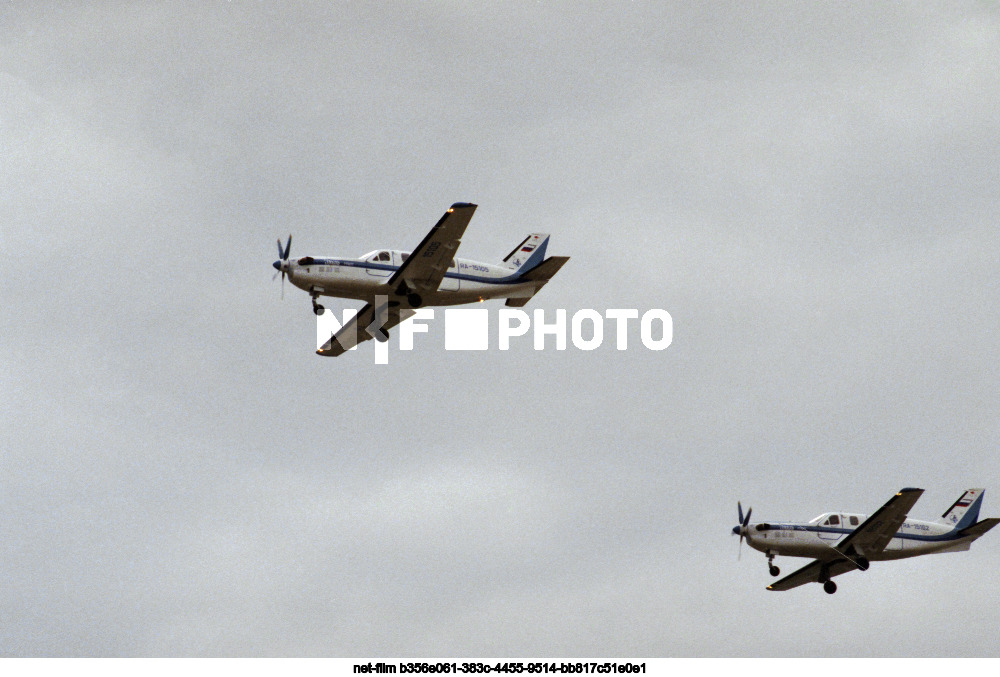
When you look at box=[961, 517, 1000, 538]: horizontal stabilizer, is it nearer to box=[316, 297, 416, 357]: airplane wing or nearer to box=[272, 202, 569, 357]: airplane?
box=[272, 202, 569, 357]: airplane

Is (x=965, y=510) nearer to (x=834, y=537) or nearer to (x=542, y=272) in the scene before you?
(x=834, y=537)

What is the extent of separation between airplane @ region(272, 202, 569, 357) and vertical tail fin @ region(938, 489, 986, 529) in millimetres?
24534

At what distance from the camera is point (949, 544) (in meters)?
68.9

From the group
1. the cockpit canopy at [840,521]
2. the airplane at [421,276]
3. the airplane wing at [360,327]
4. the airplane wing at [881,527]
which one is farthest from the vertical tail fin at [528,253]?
the airplane wing at [881,527]

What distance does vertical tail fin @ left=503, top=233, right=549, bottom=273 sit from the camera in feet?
218

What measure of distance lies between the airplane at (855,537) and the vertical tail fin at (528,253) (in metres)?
16.0

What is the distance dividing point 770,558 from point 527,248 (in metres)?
19.8

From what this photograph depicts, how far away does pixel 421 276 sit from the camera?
61031 millimetres

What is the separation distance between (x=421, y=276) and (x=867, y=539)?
84.5ft

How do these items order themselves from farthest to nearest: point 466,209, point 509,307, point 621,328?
1. point 621,328
2. point 509,307
3. point 466,209

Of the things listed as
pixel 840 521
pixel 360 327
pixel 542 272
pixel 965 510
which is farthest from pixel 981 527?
pixel 360 327

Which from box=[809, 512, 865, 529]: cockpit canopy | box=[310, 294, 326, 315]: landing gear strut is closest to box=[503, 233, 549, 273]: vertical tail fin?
box=[310, 294, 326, 315]: landing gear strut
